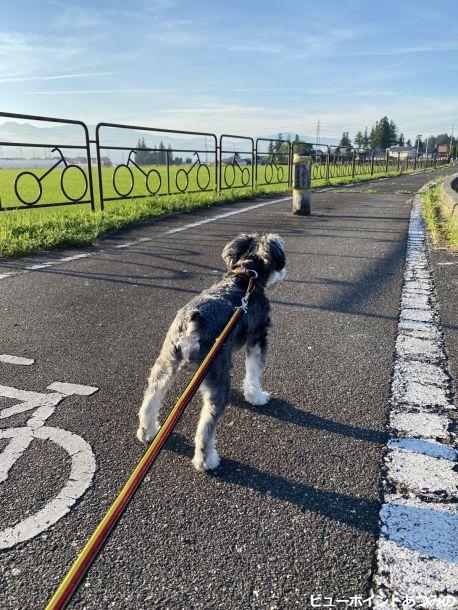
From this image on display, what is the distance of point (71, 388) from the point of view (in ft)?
9.51

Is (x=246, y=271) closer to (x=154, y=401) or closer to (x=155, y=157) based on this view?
(x=154, y=401)

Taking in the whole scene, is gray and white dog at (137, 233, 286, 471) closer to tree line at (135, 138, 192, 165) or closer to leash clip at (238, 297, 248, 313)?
leash clip at (238, 297, 248, 313)

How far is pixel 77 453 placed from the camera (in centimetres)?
228

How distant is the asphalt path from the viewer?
1.61m

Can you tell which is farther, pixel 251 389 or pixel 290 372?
pixel 290 372

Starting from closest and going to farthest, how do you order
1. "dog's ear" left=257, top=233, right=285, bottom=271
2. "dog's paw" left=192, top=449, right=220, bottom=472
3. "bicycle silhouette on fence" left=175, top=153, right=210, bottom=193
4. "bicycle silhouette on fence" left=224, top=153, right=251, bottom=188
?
"dog's paw" left=192, top=449, right=220, bottom=472
"dog's ear" left=257, top=233, right=285, bottom=271
"bicycle silhouette on fence" left=175, top=153, right=210, bottom=193
"bicycle silhouette on fence" left=224, top=153, right=251, bottom=188

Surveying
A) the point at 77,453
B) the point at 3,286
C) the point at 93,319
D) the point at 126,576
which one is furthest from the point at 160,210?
the point at 126,576

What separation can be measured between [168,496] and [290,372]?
1372mm

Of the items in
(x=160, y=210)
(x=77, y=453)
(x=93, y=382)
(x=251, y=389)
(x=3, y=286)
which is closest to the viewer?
(x=77, y=453)

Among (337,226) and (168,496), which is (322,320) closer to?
(168,496)

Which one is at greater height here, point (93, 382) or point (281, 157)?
point (281, 157)

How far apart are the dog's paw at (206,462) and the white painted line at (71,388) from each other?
958 mm

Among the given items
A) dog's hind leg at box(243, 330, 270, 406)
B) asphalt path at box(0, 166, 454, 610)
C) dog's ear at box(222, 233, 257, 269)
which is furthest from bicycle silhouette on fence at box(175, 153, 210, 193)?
dog's hind leg at box(243, 330, 270, 406)

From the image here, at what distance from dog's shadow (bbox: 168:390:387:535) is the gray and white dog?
11 cm
